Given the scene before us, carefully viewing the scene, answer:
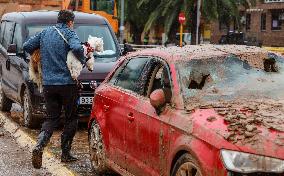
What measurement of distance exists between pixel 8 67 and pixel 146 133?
7.14m

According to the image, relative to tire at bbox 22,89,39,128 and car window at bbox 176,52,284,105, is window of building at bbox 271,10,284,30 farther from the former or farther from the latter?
car window at bbox 176,52,284,105

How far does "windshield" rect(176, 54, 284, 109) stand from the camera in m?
5.57

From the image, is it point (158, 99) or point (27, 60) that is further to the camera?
point (27, 60)

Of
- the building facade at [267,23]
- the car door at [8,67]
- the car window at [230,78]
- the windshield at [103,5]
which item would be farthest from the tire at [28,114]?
the building facade at [267,23]

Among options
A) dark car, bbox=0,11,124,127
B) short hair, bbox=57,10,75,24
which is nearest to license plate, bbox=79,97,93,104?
dark car, bbox=0,11,124,127

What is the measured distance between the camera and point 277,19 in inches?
2388

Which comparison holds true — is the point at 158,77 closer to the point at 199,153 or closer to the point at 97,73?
the point at 199,153

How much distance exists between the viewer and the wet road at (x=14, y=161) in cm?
741

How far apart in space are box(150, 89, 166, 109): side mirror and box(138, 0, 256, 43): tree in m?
34.2

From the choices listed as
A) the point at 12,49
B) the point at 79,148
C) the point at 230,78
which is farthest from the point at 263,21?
the point at 230,78

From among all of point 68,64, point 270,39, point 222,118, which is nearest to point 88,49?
point 68,64

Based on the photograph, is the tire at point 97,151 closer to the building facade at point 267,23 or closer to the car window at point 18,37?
the car window at point 18,37

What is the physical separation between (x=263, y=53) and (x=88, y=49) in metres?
2.65

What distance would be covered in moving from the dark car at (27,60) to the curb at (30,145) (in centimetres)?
34
